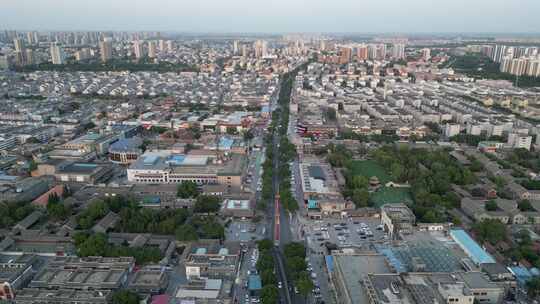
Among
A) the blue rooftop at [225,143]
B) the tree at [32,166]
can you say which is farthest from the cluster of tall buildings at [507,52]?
the tree at [32,166]

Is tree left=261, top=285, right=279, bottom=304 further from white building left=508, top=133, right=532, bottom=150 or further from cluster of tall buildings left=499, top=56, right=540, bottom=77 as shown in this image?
cluster of tall buildings left=499, top=56, right=540, bottom=77

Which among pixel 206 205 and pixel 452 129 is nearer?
pixel 206 205

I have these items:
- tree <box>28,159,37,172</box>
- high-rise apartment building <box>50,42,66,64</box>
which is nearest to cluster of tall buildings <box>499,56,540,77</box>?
tree <box>28,159,37,172</box>

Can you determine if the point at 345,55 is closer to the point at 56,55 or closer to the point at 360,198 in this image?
the point at 56,55

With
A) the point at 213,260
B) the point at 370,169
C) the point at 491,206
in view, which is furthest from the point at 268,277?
the point at 370,169

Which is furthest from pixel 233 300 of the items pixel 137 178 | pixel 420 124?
pixel 420 124

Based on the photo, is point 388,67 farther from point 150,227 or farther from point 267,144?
point 150,227
